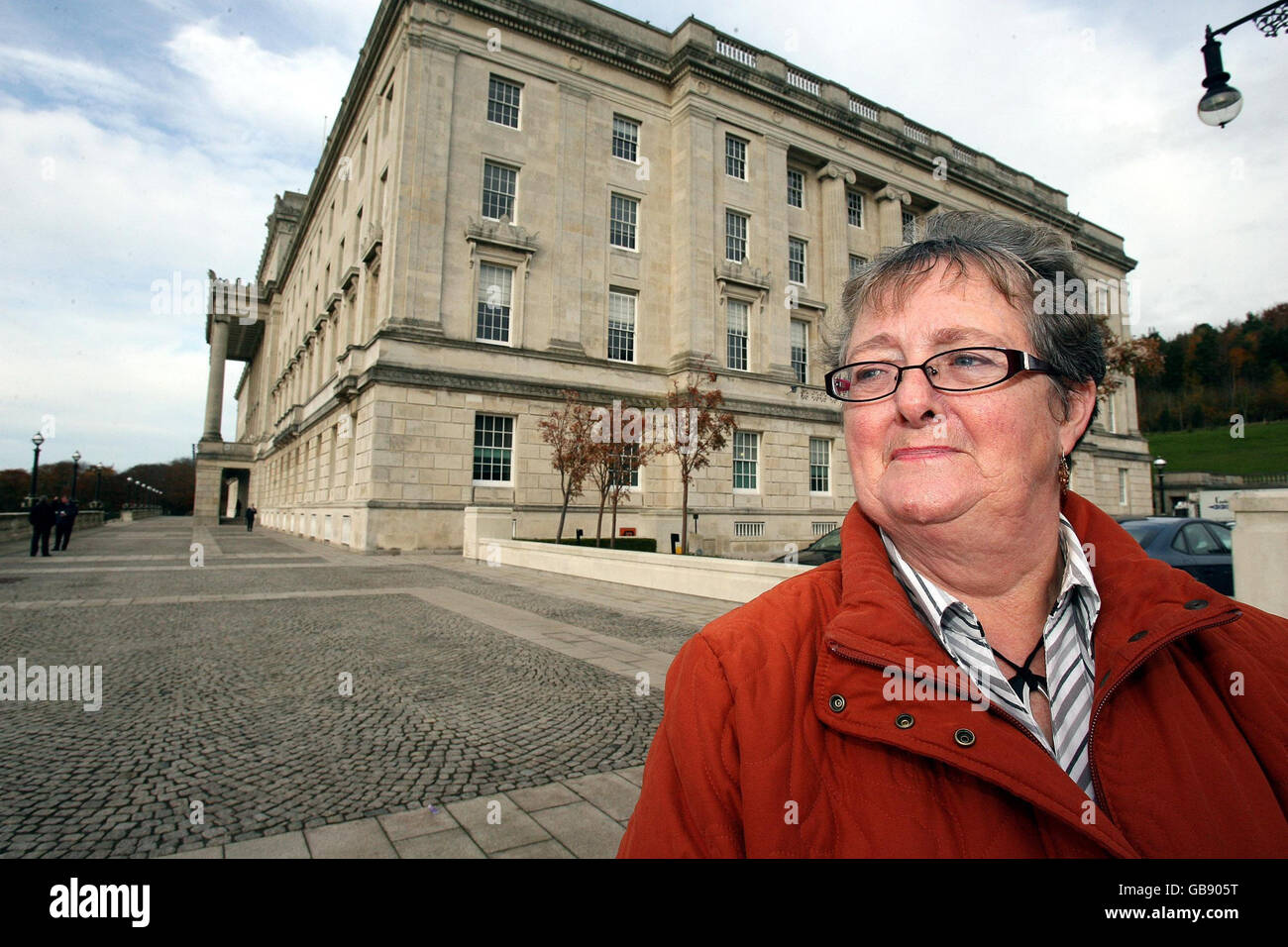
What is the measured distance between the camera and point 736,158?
99.3 feet

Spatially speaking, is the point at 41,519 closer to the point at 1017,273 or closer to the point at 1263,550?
the point at 1017,273

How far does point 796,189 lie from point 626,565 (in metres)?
25.9

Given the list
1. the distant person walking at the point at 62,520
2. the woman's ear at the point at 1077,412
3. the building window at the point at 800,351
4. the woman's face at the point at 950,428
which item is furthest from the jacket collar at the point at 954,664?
the building window at the point at 800,351

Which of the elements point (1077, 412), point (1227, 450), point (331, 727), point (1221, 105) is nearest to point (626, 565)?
point (331, 727)

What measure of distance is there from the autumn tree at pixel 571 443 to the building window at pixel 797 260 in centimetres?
1485

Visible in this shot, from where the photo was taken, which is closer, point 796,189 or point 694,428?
point 694,428

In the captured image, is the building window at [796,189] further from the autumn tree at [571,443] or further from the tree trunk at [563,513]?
the tree trunk at [563,513]

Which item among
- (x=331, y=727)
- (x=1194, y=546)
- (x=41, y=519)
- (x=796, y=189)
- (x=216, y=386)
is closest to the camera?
(x=331, y=727)

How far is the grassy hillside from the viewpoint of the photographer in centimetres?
5666

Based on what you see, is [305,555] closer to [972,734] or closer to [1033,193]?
[972,734]

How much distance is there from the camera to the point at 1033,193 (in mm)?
43844

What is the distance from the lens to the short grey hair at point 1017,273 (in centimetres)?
181

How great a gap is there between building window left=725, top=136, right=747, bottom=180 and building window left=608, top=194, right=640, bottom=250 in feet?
17.4
